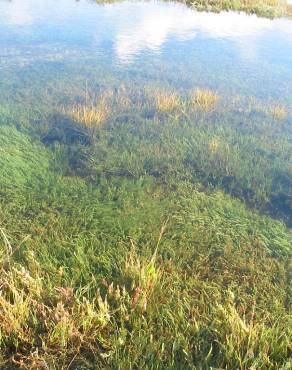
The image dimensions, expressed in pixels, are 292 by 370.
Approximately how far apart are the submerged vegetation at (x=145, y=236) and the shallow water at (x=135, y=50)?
1973 mm

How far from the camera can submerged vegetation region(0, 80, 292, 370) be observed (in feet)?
11.0

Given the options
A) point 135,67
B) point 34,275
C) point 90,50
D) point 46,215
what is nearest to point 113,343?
point 34,275

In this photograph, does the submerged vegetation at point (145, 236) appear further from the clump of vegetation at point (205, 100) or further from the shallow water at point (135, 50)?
the shallow water at point (135, 50)

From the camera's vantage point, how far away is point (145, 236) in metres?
5.11

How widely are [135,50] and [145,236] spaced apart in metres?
11.4

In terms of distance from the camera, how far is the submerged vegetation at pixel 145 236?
335 centimetres

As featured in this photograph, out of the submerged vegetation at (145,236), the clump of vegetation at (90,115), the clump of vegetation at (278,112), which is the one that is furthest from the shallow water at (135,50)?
the submerged vegetation at (145,236)

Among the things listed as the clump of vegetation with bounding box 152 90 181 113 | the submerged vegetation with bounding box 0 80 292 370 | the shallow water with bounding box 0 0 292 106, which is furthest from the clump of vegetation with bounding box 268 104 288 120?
the clump of vegetation with bounding box 152 90 181 113

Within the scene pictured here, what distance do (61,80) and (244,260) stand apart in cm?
848

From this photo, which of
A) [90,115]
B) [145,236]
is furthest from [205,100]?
[145,236]

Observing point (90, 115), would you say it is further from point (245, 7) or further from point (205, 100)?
point (245, 7)

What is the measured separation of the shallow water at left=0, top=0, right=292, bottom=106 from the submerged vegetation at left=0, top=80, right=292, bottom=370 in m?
1.97

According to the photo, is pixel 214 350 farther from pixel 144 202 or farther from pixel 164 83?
pixel 164 83

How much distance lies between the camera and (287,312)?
416cm
